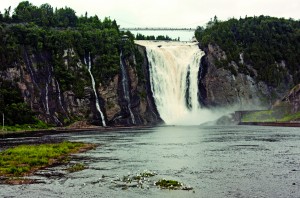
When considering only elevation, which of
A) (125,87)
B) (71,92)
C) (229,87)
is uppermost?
(125,87)

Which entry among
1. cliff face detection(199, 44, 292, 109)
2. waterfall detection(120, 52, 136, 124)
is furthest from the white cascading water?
waterfall detection(120, 52, 136, 124)

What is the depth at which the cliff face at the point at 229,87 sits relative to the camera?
5965 inches

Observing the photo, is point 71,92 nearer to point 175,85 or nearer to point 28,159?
point 175,85

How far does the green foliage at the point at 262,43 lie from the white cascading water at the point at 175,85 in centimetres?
1127

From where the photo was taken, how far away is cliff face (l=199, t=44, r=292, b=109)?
15150 cm

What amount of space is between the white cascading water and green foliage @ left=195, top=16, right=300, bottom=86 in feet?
37.0

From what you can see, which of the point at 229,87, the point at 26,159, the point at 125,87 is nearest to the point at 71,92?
the point at 125,87

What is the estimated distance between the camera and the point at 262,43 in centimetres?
16612

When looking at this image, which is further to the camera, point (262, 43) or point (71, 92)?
point (262, 43)

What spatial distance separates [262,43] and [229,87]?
1028 inches

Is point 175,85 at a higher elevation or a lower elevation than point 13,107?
higher

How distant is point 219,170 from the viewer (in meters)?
35.8

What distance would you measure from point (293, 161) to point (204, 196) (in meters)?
17.4

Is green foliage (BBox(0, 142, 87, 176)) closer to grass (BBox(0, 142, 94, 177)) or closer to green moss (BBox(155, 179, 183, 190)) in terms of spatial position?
grass (BBox(0, 142, 94, 177))
